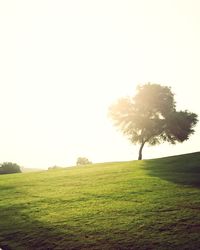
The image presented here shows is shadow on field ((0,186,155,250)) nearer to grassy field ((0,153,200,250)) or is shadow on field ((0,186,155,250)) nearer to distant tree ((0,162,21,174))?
grassy field ((0,153,200,250))

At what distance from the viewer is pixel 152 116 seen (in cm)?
5972

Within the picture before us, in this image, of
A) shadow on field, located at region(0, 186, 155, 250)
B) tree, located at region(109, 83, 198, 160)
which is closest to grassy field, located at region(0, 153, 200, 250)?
shadow on field, located at region(0, 186, 155, 250)

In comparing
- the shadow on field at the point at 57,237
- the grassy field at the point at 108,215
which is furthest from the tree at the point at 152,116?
the shadow on field at the point at 57,237

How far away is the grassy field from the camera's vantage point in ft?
37.1

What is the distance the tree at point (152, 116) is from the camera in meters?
57.6

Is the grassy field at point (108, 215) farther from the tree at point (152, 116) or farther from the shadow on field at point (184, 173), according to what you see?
the tree at point (152, 116)

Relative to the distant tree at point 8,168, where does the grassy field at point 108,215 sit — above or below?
below

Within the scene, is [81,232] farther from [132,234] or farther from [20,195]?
[20,195]

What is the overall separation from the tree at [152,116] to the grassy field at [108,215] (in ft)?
115

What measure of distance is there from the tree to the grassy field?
35.2 metres

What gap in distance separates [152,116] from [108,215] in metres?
46.6

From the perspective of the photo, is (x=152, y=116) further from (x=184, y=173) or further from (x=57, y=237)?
(x=57, y=237)

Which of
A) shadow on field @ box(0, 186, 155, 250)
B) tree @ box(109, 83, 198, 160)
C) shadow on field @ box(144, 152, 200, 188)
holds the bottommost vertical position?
shadow on field @ box(0, 186, 155, 250)

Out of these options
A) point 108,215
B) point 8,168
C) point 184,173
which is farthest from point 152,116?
point 108,215
